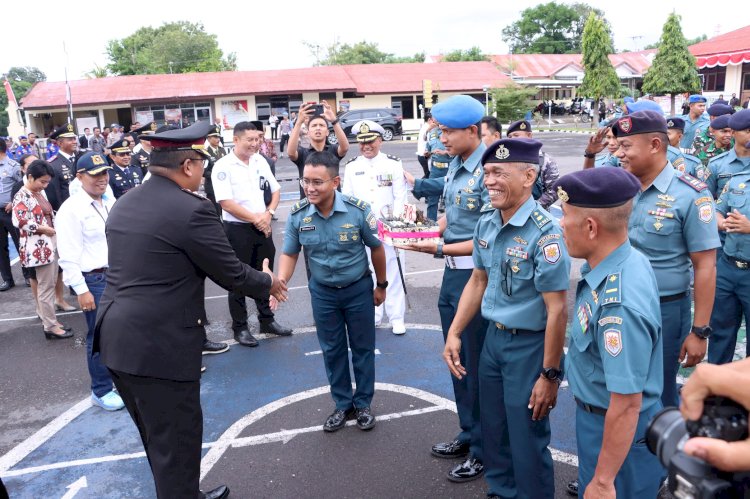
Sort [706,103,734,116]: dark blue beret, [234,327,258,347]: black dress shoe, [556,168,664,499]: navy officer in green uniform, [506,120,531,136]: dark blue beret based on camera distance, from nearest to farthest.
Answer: [556,168,664,499]: navy officer in green uniform → [234,327,258,347]: black dress shoe → [506,120,531,136]: dark blue beret → [706,103,734,116]: dark blue beret

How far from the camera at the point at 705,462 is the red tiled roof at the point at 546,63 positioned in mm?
50992

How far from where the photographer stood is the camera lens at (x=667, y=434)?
149 centimetres

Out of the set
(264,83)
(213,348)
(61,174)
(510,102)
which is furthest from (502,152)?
(264,83)

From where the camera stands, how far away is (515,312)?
2.88 m

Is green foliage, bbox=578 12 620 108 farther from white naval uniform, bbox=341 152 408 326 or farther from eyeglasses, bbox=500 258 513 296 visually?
eyeglasses, bbox=500 258 513 296

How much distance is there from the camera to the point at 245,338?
6164mm

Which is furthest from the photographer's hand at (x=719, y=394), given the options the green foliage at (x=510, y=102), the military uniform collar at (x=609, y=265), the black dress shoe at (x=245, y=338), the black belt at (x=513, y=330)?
the green foliage at (x=510, y=102)

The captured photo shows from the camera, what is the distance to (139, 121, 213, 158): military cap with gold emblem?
3.00 meters

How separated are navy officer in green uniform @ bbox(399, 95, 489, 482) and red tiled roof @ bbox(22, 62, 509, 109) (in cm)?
3363

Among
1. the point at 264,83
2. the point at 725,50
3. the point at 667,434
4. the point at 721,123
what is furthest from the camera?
the point at 264,83

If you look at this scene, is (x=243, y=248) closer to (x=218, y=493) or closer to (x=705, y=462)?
(x=218, y=493)

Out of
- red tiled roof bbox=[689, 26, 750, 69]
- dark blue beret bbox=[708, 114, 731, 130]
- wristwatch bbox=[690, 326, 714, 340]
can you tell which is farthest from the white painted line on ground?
red tiled roof bbox=[689, 26, 750, 69]

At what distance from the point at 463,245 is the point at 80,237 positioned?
3.34m

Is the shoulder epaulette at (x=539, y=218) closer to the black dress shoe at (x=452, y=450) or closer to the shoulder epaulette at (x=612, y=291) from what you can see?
the shoulder epaulette at (x=612, y=291)
